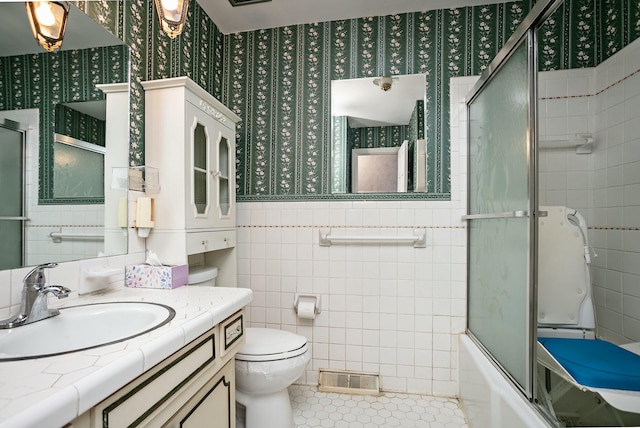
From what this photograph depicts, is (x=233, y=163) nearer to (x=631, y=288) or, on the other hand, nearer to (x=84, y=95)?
(x=84, y=95)

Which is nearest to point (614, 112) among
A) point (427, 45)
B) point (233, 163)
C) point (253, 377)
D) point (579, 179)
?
point (579, 179)

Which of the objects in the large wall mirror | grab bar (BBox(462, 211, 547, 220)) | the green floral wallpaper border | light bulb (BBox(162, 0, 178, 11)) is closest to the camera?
the large wall mirror

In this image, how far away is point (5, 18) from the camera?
92 cm

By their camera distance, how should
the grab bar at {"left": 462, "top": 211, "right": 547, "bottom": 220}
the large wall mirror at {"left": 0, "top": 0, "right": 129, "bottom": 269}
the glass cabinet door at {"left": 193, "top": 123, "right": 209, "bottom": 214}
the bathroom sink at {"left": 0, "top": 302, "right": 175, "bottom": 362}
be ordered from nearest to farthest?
1. the bathroom sink at {"left": 0, "top": 302, "right": 175, "bottom": 362}
2. the large wall mirror at {"left": 0, "top": 0, "right": 129, "bottom": 269}
3. the grab bar at {"left": 462, "top": 211, "right": 547, "bottom": 220}
4. the glass cabinet door at {"left": 193, "top": 123, "right": 209, "bottom": 214}

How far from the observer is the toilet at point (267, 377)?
1.41 meters

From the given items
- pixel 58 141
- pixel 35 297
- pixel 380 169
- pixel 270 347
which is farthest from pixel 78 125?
pixel 380 169

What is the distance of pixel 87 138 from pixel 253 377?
Result: 1252 millimetres

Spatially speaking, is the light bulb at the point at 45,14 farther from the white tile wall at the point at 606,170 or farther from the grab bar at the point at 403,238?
the white tile wall at the point at 606,170

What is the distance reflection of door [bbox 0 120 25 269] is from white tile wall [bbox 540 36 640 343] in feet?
8.15

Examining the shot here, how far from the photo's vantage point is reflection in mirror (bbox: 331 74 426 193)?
196 centimetres

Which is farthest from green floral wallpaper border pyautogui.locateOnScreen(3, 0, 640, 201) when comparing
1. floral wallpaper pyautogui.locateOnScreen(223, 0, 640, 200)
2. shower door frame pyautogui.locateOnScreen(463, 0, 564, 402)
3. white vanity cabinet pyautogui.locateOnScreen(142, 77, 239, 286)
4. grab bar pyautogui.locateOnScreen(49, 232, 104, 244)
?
grab bar pyautogui.locateOnScreen(49, 232, 104, 244)

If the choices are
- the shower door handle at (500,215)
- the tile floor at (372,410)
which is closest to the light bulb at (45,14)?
the shower door handle at (500,215)

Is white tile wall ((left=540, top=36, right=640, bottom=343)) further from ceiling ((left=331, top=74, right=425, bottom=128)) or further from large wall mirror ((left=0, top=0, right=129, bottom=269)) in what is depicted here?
large wall mirror ((left=0, top=0, right=129, bottom=269))

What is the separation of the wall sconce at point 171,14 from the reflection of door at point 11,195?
1.87ft
